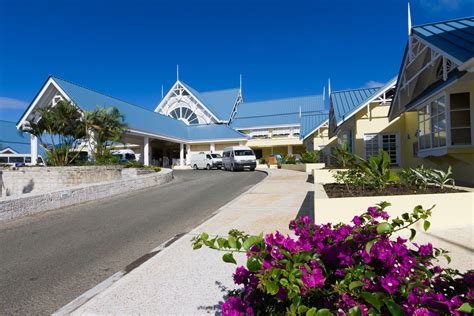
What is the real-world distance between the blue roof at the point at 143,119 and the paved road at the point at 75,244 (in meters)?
15.5

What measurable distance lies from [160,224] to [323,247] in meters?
5.92

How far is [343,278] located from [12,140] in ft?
160

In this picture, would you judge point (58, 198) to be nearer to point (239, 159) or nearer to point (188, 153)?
point (239, 159)

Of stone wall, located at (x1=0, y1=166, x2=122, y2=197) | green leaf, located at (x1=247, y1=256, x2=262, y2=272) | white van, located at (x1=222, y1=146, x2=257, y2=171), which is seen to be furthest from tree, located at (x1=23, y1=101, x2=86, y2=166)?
green leaf, located at (x1=247, y1=256, x2=262, y2=272)

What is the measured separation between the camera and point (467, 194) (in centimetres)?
581

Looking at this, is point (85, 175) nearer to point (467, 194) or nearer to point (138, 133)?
point (138, 133)

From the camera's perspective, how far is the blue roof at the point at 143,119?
2258 centimetres

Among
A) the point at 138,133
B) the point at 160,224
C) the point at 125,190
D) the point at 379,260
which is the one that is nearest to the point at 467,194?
the point at 379,260

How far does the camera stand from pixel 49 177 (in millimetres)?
15766

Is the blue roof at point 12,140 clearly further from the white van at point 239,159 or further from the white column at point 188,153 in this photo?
the white van at point 239,159

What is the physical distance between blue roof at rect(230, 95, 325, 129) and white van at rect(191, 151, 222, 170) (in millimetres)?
11516

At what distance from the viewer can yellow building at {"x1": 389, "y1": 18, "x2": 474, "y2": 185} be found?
8141 millimetres

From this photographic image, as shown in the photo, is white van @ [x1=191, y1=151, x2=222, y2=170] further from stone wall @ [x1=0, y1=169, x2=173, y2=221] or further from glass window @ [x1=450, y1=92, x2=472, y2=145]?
glass window @ [x1=450, y1=92, x2=472, y2=145]

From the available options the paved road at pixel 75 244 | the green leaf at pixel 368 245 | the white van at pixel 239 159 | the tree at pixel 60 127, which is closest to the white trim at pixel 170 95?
the white van at pixel 239 159
